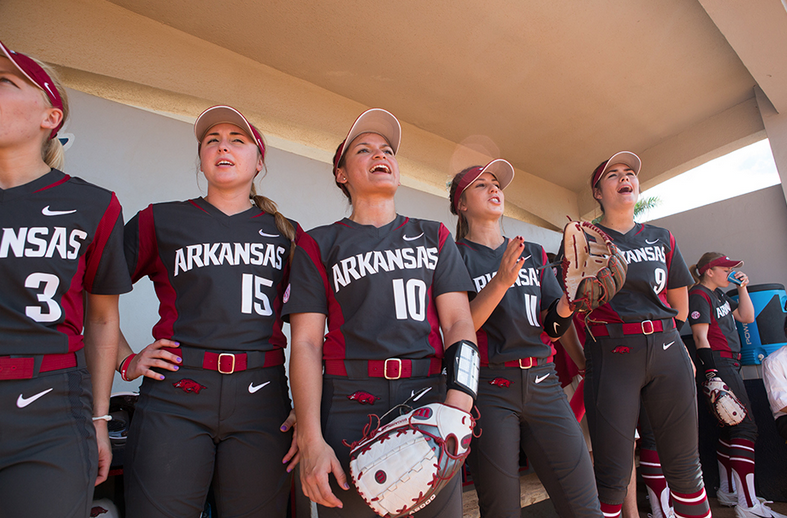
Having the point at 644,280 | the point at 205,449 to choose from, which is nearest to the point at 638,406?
the point at 644,280

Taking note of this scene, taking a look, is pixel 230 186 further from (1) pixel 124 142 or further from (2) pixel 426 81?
(2) pixel 426 81

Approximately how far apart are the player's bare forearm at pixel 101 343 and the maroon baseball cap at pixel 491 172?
172cm

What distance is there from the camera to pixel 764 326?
196 inches

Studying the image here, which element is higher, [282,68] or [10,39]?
[282,68]

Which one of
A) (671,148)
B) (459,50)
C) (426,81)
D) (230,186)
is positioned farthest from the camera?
(671,148)

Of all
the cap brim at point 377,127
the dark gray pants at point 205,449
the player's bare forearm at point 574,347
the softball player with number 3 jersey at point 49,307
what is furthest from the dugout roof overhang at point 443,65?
the dark gray pants at point 205,449

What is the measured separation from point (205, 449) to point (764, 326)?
585cm

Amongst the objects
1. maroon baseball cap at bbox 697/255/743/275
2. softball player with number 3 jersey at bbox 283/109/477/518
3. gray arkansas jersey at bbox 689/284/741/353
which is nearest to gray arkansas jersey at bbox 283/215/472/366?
softball player with number 3 jersey at bbox 283/109/477/518

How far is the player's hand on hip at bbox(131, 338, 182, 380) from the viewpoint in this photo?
1.50 metres

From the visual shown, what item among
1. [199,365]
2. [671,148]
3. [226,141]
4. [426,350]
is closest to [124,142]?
[226,141]

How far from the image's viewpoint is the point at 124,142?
11.7 ft

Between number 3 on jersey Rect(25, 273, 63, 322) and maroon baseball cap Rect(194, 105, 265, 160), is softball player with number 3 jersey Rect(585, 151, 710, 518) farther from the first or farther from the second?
number 3 on jersey Rect(25, 273, 63, 322)

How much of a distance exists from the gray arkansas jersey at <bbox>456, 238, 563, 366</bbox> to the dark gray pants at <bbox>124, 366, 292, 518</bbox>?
3.24 ft

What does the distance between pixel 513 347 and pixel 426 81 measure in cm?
363
